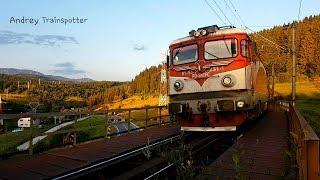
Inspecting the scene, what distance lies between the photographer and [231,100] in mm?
12008

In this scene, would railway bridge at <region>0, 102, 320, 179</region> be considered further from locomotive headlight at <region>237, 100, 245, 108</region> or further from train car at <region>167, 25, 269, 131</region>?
locomotive headlight at <region>237, 100, 245, 108</region>

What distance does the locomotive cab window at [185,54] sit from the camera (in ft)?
44.1

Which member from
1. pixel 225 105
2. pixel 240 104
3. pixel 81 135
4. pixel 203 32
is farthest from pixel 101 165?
pixel 81 135

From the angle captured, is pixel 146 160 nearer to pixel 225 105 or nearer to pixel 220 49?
pixel 225 105

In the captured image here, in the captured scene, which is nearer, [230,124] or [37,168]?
[37,168]

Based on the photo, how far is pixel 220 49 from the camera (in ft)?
42.3

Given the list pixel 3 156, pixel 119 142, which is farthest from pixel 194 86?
pixel 3 156

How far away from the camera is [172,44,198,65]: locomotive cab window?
13438 millimetres

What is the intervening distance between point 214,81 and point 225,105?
102 centimetres

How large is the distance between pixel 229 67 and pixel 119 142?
4483 millimetres

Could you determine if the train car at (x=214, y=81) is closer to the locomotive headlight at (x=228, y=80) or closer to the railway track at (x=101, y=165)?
the locomotive headlight at (x=228, y=80)

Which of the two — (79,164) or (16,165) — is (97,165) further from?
(16,165)

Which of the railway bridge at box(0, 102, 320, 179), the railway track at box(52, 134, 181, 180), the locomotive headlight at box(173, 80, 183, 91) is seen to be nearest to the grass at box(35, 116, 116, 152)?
the railway bridge at box(0, 102, 320, 179)

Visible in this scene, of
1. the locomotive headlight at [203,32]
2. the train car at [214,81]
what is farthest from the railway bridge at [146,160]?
the locomotive headlight at [203,32]
